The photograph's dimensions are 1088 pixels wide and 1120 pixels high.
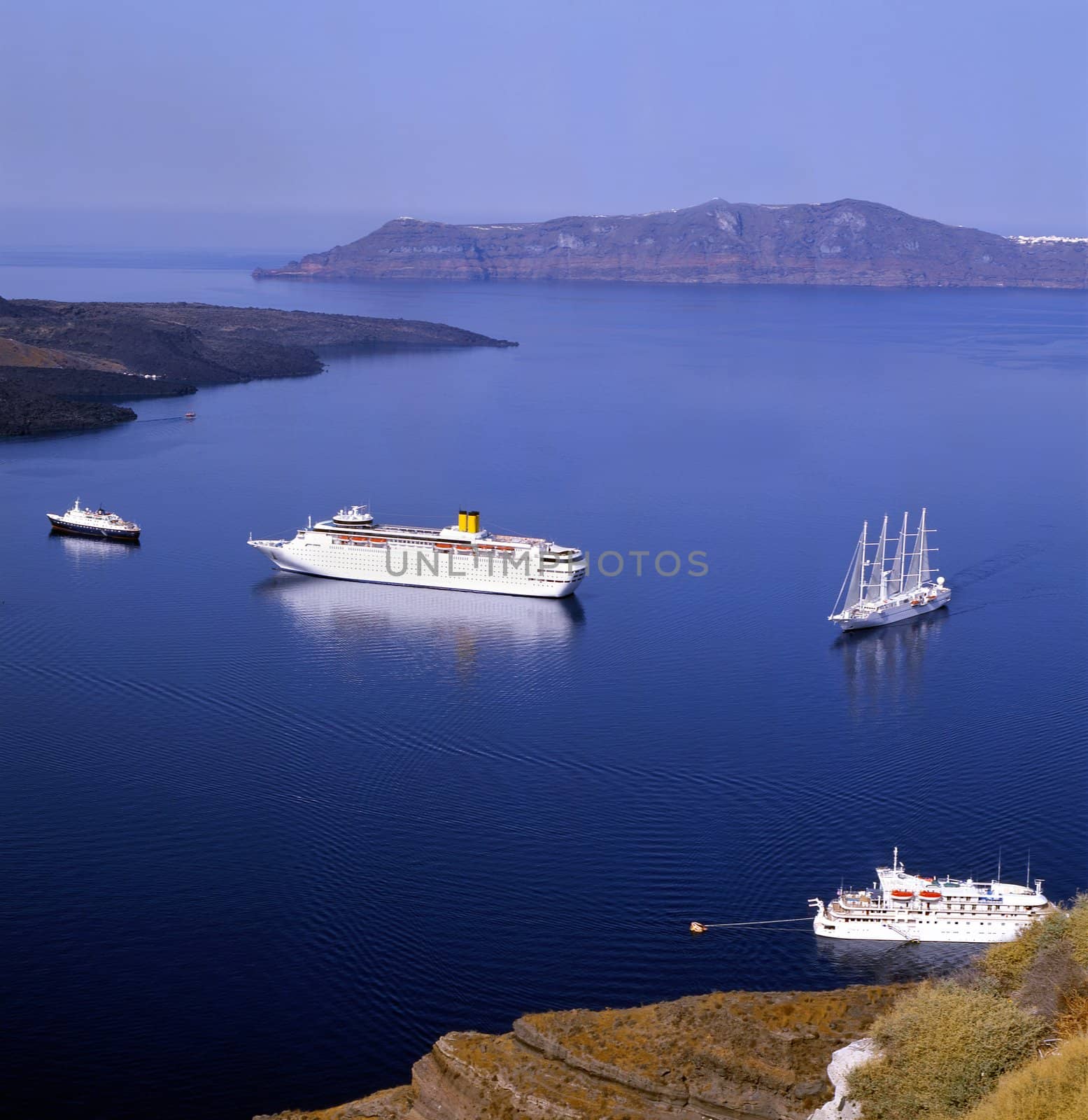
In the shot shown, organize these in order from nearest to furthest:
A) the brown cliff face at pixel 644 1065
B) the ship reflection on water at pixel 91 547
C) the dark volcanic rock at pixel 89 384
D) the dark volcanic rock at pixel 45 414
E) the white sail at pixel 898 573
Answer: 1. the brown cliff face at pixel 644 1065
2. the white sail at pixel 898 573
3. the ship reflection on water at pixel 91 547
4. the dark volcanic rock at pixel 45 414
5. the dark volcanic rock at pixel 89 384

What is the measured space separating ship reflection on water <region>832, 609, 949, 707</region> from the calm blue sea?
10cm

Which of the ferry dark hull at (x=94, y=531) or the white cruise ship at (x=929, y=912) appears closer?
the white cruise ship at (x=929, y=912)

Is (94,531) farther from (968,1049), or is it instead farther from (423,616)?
(968,1049)

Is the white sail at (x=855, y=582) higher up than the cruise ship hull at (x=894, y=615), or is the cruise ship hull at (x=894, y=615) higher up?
the white sail at (x=855, y=582)

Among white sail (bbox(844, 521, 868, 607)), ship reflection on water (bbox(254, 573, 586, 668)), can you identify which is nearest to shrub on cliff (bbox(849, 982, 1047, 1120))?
ship reflection on water (bbox(254, 573, 586, 668))

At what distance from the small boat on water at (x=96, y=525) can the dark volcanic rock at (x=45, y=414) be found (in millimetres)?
13452

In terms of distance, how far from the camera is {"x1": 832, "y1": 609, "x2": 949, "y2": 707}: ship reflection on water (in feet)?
71.9

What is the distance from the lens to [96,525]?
31.4 metres

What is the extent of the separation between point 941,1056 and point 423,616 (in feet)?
57.0

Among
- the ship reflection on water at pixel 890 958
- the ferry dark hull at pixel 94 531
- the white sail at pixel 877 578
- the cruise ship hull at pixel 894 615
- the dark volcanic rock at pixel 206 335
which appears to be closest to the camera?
the ship reflection on water at pixel 890 958

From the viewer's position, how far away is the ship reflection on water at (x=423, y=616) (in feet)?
79.0

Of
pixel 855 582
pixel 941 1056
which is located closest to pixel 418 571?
pixel 855 582

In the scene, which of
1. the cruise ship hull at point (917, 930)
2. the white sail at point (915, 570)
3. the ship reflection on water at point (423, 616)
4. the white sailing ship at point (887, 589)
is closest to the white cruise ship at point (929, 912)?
the cruise ship hull at point (917, 930)

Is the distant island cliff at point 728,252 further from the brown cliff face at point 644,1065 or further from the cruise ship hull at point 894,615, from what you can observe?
the brown cliff face at point 644,1065
